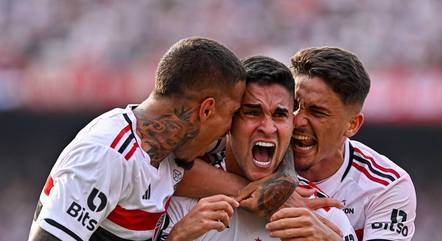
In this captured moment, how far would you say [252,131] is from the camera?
4.67 m

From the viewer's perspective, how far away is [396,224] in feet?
17.0

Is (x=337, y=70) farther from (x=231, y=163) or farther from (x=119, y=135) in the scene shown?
(x=119, y=135)

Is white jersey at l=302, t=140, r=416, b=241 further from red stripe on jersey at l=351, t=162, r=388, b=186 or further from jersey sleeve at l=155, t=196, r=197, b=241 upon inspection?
jersey sleeve at l=155, t=196, r=197, b=241

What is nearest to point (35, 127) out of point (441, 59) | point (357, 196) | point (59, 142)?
point (59, 142)

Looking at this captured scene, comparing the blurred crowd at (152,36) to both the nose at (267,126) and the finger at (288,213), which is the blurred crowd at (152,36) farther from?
the finger at (288,213)

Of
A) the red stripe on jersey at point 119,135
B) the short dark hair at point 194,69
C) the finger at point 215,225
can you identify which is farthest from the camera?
the short dark hair at point 194,69

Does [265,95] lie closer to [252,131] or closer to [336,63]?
[252,131]

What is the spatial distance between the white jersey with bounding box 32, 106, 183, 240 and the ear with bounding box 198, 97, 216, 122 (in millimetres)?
296

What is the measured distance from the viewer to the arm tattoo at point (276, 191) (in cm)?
460

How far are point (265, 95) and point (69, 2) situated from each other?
426 inches

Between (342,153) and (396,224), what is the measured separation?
1.58 ft

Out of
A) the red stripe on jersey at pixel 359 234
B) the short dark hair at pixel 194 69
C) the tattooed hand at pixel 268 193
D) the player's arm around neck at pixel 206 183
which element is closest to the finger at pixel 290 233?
the tattooed hand at pixel 268 193

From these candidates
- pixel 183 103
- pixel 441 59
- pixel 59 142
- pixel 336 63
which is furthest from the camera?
pixel 59 142

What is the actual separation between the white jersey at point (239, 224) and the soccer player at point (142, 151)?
0.49 ft
